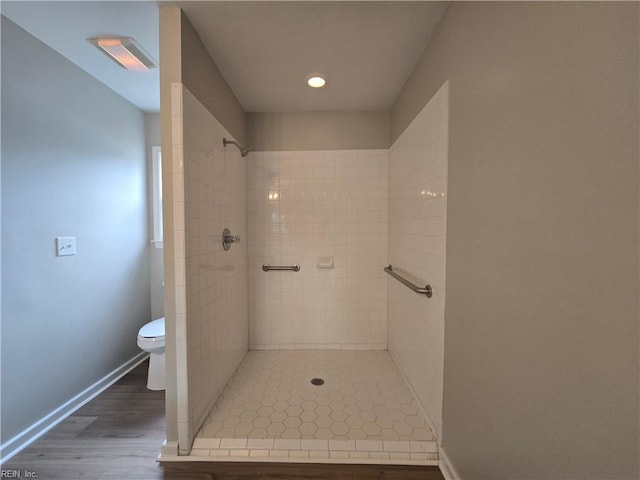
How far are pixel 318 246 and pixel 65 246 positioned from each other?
182 cm

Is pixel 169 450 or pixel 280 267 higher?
pixel 280 267

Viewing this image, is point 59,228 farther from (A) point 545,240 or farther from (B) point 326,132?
(A) point 545,240

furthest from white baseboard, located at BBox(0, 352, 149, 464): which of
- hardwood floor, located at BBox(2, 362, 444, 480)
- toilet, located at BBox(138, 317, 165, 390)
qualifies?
toilet, located at BBox(138, 317, 165, 390)

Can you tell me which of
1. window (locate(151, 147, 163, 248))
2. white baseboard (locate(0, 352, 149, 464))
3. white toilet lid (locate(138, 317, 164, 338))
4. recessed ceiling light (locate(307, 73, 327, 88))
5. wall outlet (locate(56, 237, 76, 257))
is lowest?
white baseboard (locate(0, 352, 149, 464))

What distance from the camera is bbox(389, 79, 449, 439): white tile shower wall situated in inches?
54.0

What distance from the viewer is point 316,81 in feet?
6.24

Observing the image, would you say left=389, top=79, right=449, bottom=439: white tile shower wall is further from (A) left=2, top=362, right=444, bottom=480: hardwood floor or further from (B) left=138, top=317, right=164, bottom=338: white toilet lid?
(B) left=138, top=317, right=164, bottom=338: white toilet lid

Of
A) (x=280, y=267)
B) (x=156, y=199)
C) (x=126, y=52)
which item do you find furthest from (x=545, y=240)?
(x=156, y=199)

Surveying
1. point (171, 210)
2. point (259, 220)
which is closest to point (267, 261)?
point (259, 220)

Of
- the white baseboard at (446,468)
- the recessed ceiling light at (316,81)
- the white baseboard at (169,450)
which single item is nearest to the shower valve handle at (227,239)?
the white baseboard at (169,450)

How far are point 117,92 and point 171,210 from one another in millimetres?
1701

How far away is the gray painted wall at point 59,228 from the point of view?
4.75 ft

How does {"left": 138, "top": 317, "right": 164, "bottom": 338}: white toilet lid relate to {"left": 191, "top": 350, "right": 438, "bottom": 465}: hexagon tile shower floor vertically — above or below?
above

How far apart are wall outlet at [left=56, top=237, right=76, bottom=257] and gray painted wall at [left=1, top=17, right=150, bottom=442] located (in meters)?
0.03
